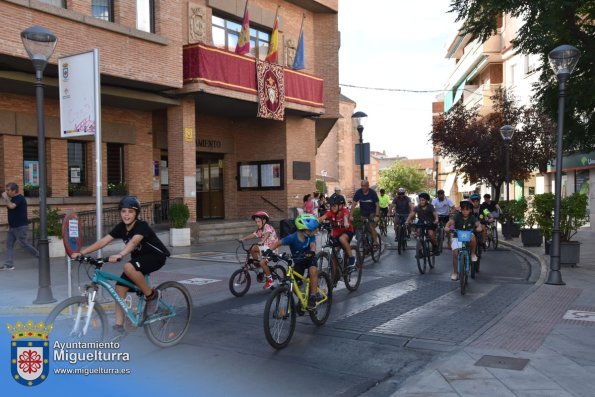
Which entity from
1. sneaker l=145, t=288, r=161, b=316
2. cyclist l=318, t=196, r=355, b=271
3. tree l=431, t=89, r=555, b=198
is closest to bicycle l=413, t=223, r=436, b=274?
cyclist l=318, t=196, r=355, b=271

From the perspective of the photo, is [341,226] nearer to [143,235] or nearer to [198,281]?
[198,281]

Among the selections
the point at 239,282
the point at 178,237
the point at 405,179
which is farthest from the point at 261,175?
the point at 405,179

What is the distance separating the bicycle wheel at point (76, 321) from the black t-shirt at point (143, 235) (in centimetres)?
76

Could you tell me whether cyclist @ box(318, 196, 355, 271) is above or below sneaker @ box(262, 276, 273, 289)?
above

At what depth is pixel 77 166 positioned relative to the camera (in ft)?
60.2

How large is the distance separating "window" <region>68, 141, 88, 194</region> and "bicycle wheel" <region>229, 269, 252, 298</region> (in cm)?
1047

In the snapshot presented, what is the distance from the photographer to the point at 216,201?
79.7ft

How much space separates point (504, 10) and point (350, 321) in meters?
8.35

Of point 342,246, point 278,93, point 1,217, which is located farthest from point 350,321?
point 278,93

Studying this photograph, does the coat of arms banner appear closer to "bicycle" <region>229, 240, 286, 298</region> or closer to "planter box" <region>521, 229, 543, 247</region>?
"planter box" <region>521, 229, 543, 247</region>

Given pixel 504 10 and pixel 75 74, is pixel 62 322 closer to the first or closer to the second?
pixel 75 74

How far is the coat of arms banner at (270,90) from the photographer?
20.1 metres

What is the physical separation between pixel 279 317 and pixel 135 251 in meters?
1.70

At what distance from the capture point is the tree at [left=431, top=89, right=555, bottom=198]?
24.8 metres
